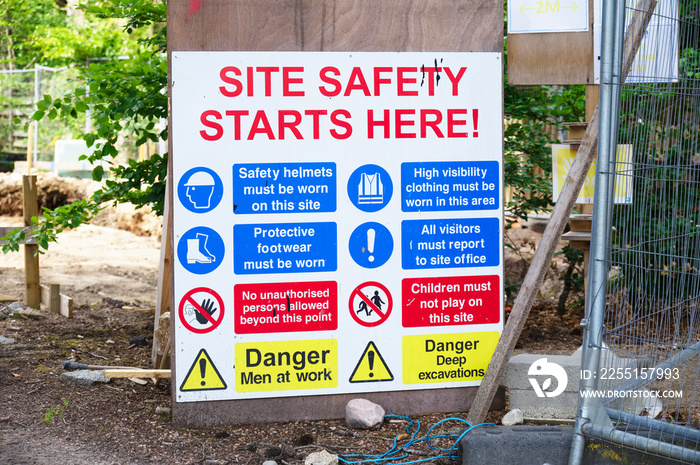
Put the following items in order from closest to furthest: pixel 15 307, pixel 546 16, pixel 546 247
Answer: pixel 546 247
pixel 546 16
pixel 15 307

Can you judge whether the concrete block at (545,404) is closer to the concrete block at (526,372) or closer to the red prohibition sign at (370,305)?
the concrete block at (526,372)

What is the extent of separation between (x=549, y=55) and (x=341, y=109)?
4.61 ft

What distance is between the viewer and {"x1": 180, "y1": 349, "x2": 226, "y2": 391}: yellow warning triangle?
3.94 metres

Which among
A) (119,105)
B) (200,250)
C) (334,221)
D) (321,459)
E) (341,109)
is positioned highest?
(119,105)

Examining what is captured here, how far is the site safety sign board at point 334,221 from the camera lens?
3.92m

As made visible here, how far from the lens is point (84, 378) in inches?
182

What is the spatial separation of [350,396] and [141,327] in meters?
2.95

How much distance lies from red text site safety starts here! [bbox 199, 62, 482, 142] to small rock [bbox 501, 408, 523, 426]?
150 cm

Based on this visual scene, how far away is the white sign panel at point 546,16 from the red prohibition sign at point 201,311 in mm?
2337

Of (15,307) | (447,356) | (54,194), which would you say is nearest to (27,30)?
(54,194)

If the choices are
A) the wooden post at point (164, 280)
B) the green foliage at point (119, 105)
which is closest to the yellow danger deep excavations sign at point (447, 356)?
the wooden post at point (164, 280)

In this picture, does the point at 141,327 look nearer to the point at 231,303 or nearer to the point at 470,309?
the point at 231,303

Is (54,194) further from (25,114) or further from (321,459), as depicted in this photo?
(321,459)

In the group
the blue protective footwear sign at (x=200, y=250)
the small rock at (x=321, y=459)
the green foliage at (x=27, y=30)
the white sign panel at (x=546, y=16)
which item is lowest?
the small rock at (x=321, y=459)
